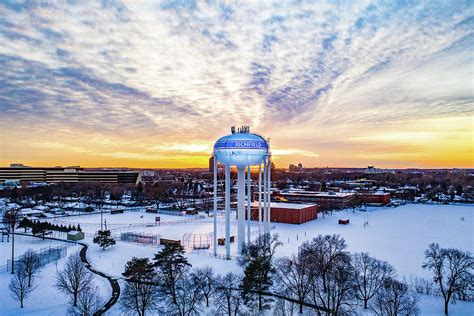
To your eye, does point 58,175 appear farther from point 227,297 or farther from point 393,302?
point 393,302

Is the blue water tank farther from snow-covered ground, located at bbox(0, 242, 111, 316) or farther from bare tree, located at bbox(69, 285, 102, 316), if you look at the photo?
bare tree, located at bbox(69, 285, 102, 316)

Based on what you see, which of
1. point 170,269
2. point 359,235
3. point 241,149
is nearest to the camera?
point 170,269

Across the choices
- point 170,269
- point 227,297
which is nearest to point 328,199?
point 170,269

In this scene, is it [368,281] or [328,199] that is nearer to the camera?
[368,281]

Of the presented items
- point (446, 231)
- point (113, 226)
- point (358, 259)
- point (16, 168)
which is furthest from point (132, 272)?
point (16, 168)

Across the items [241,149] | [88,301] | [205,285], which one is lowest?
[88,301]

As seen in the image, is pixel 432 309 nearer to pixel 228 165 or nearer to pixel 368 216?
pixel 228 165
